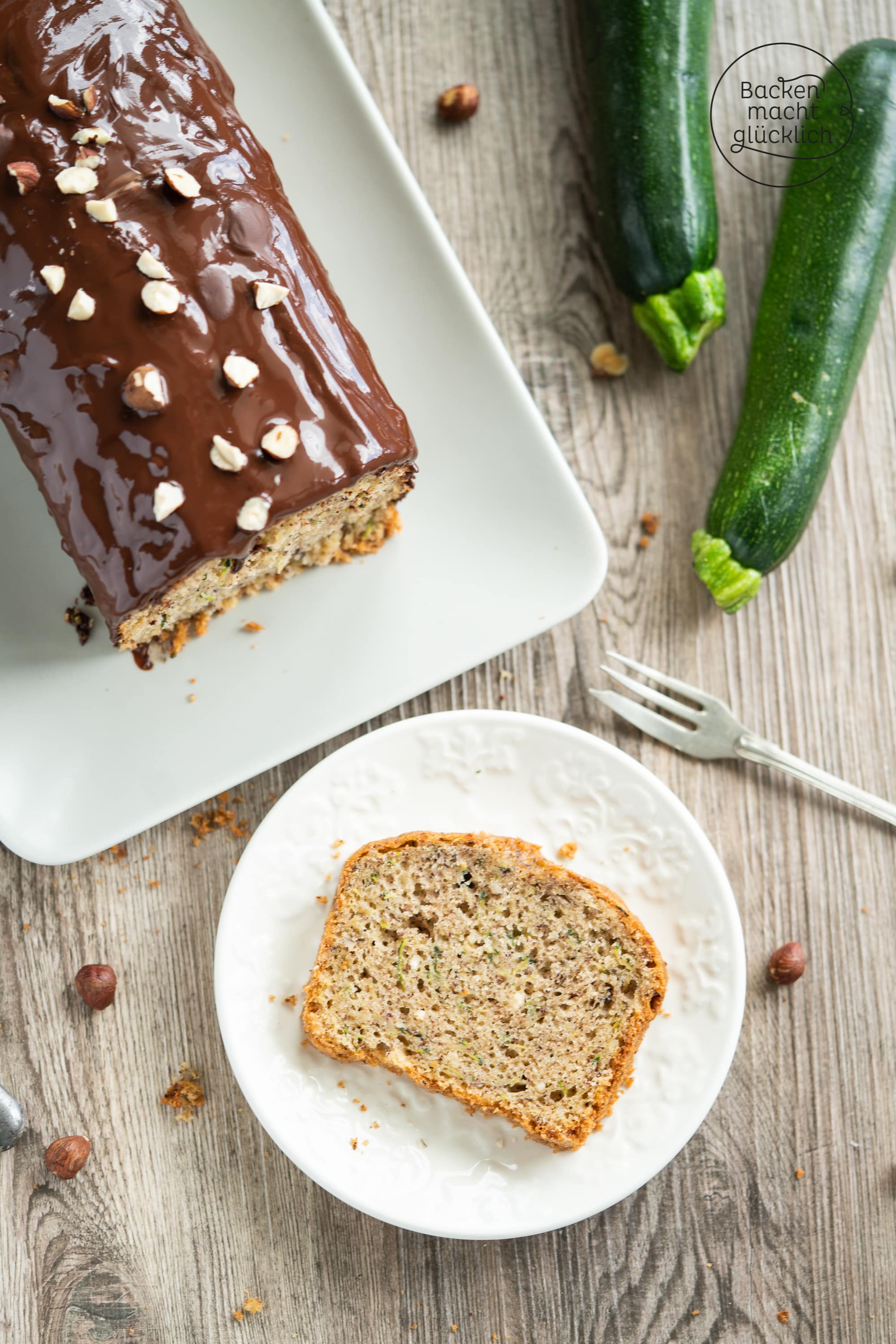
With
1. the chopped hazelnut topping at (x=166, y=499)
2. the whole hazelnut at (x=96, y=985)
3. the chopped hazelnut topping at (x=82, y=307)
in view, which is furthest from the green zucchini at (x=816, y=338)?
the whole hazelnut at (x=96, y=985)

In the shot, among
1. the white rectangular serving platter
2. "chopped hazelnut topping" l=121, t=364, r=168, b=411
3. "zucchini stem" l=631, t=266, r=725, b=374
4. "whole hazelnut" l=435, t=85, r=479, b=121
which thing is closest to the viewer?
"chopped hazelnut topping" l=121, t=364, r=168, b=411

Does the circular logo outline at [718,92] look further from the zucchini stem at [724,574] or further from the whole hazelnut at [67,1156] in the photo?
the whole hazelnut at [67,1156]

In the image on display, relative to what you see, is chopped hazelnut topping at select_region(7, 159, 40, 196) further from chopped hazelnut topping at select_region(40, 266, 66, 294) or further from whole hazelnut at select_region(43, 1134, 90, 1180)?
whole hazelnut at select_region(43, 1134, 90, 1180)

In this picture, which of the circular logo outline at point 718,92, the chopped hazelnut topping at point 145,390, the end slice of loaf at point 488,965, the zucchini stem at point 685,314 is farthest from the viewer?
the circular logo outline at point 718,92

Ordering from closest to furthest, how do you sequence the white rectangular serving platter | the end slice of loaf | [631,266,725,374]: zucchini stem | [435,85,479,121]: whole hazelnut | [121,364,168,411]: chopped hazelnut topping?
[121,364,168,411]: chopped hazelnut topping, the end slice of loaf, the white rectangular serving platter, [631,266,725,374]: zucchini stem, [435,85,479,121]: whole hazelnut

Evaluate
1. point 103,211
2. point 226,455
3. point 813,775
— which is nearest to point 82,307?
point 103,211

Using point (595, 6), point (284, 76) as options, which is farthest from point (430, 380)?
point (595, 6)

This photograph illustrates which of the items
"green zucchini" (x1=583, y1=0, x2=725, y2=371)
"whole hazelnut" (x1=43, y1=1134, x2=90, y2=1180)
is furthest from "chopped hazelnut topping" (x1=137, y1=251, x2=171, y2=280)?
"whole hazelnut" (x1=43, y1=1134, x2=90, y2=1180)
